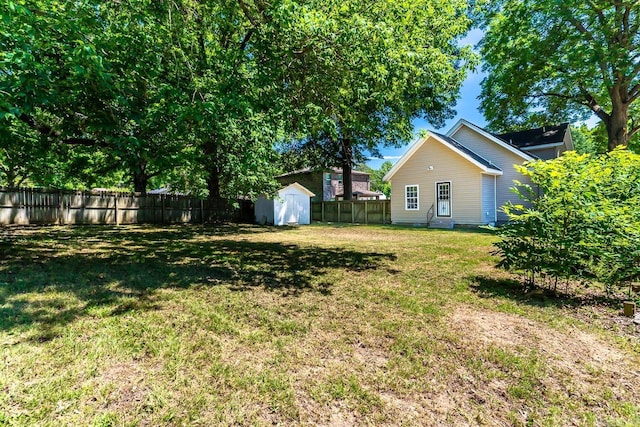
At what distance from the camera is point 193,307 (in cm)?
373

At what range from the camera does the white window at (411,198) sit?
1753 centimetres

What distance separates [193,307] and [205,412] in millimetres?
1912

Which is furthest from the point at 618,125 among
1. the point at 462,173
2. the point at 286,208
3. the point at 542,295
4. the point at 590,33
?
the point at 286,208

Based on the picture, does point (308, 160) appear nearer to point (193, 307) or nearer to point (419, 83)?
point (419, 83)

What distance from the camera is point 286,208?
19.3 meters

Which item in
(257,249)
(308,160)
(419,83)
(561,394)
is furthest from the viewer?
(308,160)

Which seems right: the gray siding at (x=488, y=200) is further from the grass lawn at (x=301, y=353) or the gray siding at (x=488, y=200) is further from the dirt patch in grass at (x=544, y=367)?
the dirt patch in grass at (x=544, y=367)

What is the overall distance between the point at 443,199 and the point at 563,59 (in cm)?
788

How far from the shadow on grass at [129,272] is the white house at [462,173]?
9768 mm

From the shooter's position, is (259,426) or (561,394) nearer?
(259,426)

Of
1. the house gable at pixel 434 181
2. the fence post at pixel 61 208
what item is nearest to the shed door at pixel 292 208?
the house gable at pixel 434 181

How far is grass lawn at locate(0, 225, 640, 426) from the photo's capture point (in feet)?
6.73

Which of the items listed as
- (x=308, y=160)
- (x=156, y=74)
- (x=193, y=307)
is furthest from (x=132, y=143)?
(x=308, y=160)

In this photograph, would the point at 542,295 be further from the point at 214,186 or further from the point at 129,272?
the point at 214,186
